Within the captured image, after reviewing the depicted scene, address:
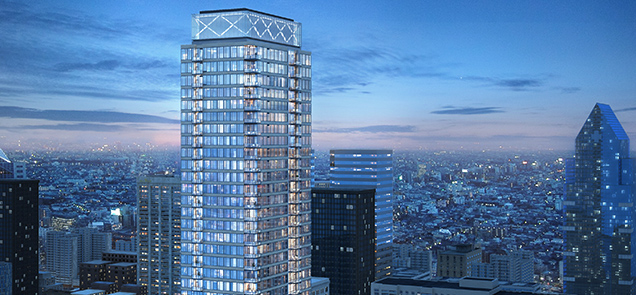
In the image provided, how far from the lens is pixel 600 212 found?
393ft

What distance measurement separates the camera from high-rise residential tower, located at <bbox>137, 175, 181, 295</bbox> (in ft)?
488

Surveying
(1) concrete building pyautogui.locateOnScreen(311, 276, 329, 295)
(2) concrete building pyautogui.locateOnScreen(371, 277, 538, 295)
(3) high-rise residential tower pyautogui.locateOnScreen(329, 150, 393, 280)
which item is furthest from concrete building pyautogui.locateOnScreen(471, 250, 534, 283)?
(1) concrete building pyautogui.locateOnScreen(311, 276, 329, 295)

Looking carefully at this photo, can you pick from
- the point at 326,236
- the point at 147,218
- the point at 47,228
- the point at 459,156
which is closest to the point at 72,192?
the point at 147,218

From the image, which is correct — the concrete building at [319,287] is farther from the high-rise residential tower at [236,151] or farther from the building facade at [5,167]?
the building facade at [5,167]

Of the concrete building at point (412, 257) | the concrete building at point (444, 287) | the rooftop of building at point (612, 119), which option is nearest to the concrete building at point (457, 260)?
the concrete building at point (412, 257)

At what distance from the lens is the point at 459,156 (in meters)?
147

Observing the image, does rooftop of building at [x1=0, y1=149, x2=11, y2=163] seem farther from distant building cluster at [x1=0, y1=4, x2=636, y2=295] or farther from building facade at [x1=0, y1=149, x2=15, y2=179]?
distant building cluster at [x1=0, y1=4, x2=636, y2=295]

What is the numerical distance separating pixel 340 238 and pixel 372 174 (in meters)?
36.1

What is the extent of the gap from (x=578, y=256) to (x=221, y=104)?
3084 inches

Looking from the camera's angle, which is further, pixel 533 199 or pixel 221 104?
pixel 533 199

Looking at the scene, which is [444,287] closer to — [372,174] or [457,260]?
[372,174]

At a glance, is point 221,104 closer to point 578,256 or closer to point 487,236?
point 578,256

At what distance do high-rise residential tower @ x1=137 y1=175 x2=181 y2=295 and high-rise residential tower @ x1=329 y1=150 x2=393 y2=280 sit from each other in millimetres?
31486

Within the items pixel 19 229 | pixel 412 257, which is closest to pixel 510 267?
pixel 412 257
